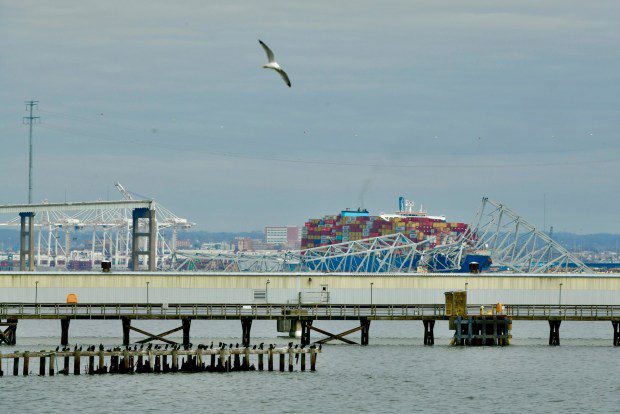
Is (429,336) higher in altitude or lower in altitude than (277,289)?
lower

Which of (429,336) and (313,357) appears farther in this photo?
(429,336)

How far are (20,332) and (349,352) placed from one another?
44.3 m

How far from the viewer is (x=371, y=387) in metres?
76.8

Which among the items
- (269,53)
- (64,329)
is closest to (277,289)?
(64,329)

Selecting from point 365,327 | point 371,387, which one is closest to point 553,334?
point 365,327

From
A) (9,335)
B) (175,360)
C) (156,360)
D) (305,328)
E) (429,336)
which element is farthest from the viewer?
(429,336)

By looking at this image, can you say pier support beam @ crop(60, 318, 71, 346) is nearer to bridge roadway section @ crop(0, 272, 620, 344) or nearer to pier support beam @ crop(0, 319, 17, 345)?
pier support beam @ crop(0, 319, 17, 345)

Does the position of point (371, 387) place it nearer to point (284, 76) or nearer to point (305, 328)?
point (305, 328)

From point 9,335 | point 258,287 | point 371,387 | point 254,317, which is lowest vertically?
point 371,387

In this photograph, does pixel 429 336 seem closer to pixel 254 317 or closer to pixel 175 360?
pixel 254 317

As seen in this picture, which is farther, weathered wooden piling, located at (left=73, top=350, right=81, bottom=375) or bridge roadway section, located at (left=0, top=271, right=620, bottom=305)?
bridge roadway section, located at (left=0, top=271, right=620, bottom=305)

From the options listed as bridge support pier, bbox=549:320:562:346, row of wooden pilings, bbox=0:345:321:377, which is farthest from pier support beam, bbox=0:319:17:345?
bridge support pier, bbox=549:320:562:346

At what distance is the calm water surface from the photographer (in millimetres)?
68250

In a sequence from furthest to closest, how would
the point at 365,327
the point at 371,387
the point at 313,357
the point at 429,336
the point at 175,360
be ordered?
1. the point at 429,336
2. the point at 365,327
3. the point at 313,357
4. the point at 175,360
5. the point at 371,387
